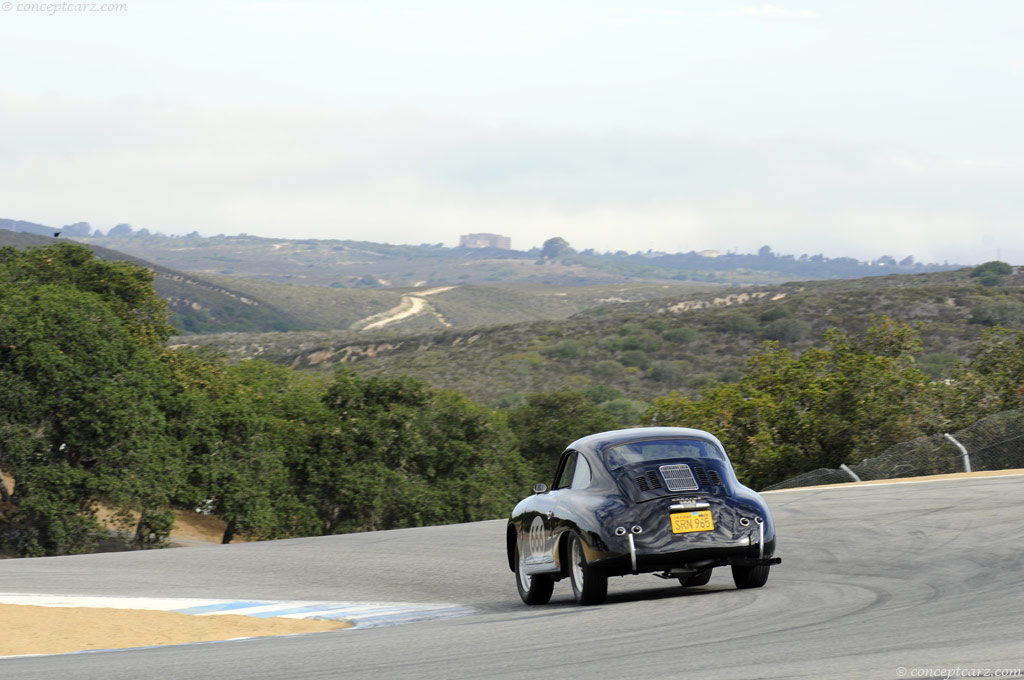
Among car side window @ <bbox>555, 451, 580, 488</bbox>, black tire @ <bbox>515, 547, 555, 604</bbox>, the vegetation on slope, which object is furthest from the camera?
the vegetation on slope

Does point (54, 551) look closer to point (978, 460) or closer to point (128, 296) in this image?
point (128, 296)

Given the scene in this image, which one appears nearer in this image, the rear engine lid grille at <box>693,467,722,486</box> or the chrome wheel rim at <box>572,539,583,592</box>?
the rear engine lid grille at <box>693,467,722,486</box>

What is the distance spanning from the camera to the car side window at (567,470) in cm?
1199

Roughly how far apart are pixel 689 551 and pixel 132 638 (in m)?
5.40

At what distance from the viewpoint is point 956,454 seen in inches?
982

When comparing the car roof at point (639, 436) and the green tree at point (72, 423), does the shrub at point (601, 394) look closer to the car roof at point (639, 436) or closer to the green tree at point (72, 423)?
the green tree at point (72, 423)

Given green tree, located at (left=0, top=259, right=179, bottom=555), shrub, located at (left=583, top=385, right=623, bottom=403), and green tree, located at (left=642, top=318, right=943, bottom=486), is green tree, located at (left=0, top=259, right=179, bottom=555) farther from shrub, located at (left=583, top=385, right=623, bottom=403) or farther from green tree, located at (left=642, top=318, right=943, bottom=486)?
shrub, located at (left=583, top=385, right=623, bottom=403)

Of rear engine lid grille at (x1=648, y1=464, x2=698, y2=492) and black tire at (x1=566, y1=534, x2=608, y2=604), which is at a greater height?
rear engine lid grille at (x1=648, y1=464, x2=698, y2=492)

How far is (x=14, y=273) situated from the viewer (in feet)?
133

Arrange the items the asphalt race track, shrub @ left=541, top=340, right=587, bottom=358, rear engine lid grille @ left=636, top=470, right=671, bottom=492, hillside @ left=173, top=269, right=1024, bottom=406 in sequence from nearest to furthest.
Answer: the asphalt race track → rear engine lid grille @ left=636, top=470, right=671, bottom=492 → hillside @ left=173, top=269, right=1024, bottom=406 → shrub @ left=541, top=340, right=587, bottom=358

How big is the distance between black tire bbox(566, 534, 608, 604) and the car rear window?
34.2 inches

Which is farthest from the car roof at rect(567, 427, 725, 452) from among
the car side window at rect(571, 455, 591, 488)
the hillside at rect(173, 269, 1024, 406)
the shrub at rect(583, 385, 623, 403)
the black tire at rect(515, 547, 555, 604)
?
the shrub at rect(583, 385, 623, 403)

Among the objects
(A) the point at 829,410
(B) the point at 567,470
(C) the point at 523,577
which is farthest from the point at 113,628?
(A) the point at 829,410

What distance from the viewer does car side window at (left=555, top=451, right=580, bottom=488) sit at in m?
A: 12.0
